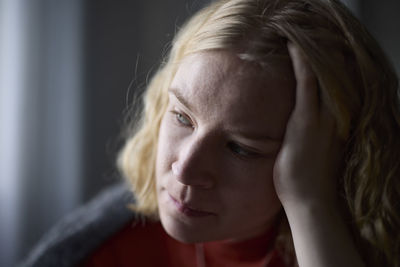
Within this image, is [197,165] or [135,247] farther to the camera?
[135,247]

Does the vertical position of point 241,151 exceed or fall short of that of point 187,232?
it exceeds it

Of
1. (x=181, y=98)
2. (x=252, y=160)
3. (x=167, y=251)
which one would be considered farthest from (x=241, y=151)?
(x=167, y=251)

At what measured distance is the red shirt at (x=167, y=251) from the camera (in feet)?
2.81

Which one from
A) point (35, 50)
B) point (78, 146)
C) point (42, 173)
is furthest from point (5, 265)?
point (35, 50)

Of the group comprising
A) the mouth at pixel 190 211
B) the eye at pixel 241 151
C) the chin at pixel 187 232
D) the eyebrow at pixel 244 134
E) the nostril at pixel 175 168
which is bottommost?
the chin at pixel 187 232

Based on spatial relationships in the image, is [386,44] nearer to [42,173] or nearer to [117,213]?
[117,213]

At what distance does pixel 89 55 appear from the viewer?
1.53m

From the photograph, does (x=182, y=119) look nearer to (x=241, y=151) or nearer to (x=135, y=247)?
(x=241, y=151)

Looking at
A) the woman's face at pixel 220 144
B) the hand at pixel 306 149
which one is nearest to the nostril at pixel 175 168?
the woman's face at pixel 220 144

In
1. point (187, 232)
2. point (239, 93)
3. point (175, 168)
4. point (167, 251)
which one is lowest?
point (167, 251)

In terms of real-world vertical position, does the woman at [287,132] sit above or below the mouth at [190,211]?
above

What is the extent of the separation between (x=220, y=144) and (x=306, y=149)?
130 millimetres

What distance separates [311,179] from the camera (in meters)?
0.68

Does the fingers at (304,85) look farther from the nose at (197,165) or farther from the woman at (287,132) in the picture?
the nose at (197,165)
